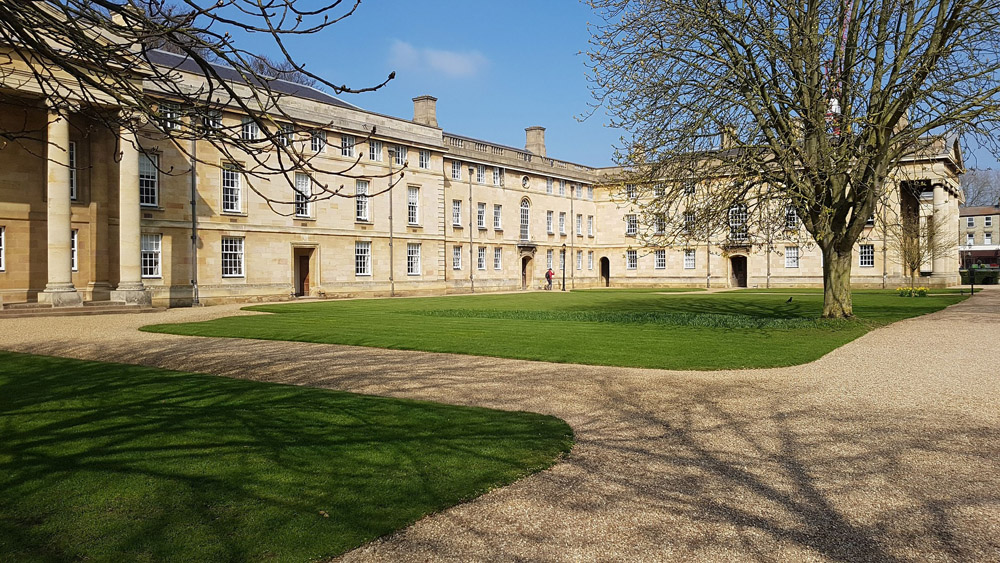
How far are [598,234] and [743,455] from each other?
176 feet

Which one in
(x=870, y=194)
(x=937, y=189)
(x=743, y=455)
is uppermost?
(x=937, y=189)

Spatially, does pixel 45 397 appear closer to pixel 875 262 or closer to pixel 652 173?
pixel 652 173

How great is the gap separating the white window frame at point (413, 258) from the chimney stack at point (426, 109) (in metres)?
8.26

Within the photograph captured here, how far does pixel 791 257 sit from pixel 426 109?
1109 inches

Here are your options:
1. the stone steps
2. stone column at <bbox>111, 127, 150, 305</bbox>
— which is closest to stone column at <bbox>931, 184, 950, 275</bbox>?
stone column at <bbox>111, 127, 150, 305</bbox>

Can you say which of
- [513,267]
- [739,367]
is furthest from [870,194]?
[513,267]

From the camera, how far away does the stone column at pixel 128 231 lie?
2552cm

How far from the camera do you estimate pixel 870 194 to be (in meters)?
16.3

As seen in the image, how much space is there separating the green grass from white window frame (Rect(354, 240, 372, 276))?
3018cm

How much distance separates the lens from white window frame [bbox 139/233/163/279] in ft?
96.2

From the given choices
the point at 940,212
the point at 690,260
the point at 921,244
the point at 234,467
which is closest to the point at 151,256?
the point at 234,467

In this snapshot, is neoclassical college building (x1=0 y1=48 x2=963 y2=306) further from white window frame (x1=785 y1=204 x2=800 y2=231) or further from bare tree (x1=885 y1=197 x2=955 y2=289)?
white window frame (x1=785 y1=204 x2=800 y2=231)

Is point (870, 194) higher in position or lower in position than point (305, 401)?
higher

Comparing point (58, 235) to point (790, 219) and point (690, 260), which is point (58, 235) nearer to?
point (790, 219)
